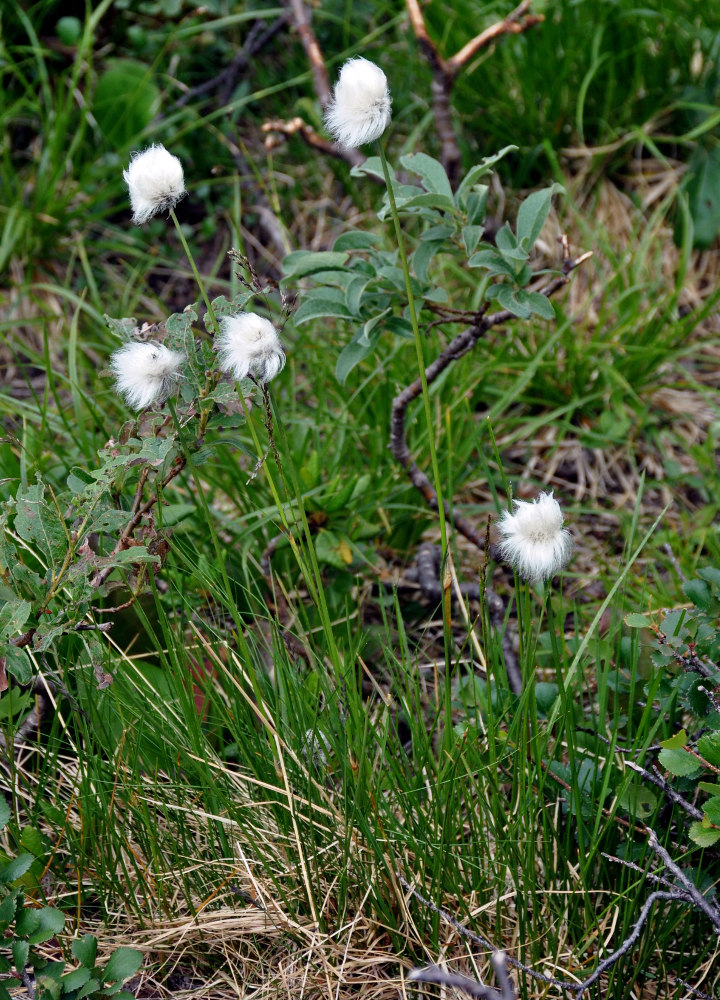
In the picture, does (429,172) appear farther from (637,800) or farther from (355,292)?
(637,800)

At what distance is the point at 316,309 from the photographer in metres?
1.61

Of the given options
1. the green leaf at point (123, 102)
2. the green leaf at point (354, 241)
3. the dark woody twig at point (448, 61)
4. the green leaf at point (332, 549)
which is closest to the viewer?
the green leaf at point (354, 241)

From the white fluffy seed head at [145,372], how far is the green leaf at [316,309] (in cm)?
43

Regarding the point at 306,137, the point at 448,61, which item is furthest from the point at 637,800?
the point at 448,61

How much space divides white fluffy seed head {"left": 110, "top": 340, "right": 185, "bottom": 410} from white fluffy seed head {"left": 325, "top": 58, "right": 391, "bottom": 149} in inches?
14.5

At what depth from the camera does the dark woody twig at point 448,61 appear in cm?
206

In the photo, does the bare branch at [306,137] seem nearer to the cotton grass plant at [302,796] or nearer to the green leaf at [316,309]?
the green leaf at [316,309]

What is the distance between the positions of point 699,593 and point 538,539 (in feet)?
1.43

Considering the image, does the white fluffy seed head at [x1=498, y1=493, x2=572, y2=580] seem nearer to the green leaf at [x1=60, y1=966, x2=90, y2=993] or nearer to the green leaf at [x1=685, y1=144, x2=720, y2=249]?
the green leaf at [x1=60, y1=966, x2=90, y2=993]

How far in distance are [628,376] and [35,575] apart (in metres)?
1.69

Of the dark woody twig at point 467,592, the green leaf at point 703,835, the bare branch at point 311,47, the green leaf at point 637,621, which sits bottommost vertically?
the dark woody twig at point 467,592

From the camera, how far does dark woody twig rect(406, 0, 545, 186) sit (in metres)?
2.06

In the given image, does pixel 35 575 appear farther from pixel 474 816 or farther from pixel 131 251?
pixel 131 251

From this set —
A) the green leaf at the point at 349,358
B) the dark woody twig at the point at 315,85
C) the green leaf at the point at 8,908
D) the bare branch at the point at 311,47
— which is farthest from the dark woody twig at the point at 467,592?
the bare branch at the point at 311,47
